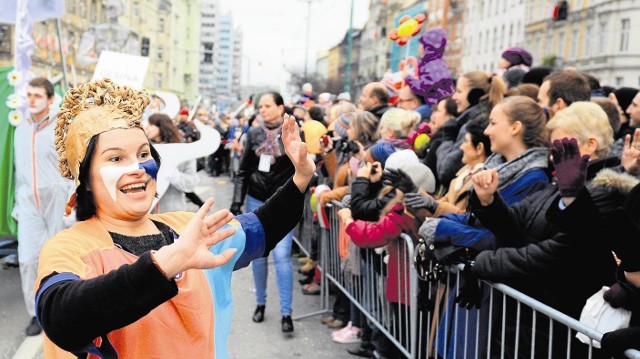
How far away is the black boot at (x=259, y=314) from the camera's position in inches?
222

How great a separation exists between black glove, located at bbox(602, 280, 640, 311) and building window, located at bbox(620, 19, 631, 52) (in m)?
40.2

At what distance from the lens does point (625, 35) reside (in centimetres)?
3825

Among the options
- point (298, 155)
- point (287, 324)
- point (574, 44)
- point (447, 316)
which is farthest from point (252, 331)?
point (574, 44)

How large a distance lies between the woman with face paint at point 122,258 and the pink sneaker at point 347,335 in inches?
126

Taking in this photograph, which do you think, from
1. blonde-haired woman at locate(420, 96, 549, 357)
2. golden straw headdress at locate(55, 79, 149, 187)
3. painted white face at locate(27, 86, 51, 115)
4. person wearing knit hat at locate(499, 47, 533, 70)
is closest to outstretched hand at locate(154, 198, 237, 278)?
golden straw headdress at locate(55, 79, 149, 187)

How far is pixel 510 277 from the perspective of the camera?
299 centimetres

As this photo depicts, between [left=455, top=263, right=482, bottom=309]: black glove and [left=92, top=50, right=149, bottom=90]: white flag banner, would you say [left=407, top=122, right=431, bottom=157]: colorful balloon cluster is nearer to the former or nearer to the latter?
[left=455, top=263, right=482, bottom=309]: black glove

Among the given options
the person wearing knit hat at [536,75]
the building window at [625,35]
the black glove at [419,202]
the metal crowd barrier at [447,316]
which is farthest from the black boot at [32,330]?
the building window at [625,35]

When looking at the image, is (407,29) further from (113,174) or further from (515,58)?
(113,174)

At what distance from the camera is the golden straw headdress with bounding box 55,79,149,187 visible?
1908mm

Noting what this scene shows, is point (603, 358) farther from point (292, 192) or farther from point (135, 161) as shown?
point (135, 161)

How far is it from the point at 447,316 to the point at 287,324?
212 cm

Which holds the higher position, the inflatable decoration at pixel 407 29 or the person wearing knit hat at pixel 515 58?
the inflatable decoration at pixel 407 29

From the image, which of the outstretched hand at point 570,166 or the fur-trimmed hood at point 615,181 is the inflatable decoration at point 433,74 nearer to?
the fur-trimmed hood at point 615,181
